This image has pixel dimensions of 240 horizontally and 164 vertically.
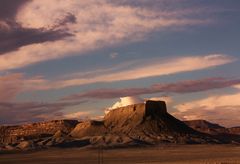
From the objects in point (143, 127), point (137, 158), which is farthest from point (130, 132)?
point (137, 158)

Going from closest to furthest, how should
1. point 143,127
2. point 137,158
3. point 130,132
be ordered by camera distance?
point 137,158
point 130,132
point 143,127

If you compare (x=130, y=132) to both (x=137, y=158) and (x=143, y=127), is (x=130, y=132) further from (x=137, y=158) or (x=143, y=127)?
(x=137, y=158)

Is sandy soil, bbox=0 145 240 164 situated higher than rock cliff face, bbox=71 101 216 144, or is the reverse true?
rock cliff face, bbox=71 101 216 144

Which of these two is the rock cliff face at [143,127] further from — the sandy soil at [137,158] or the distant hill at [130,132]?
the sandy soil at [137,158]

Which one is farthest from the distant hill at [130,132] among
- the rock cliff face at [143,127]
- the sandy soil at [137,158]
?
the sandy soil at [137,158]

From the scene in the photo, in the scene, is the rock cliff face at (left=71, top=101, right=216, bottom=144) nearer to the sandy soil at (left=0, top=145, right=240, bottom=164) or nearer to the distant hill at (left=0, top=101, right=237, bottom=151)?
the distant hill at (left=0, top=101, right=237, bottom=151)

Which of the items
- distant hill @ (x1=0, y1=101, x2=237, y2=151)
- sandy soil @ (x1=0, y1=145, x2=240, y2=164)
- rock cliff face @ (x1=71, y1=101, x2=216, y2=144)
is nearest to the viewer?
sandy soil @ (x1=0, y1=145, x2=240, y2=164)

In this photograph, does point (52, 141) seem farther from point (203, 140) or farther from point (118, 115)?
point (203, 140)

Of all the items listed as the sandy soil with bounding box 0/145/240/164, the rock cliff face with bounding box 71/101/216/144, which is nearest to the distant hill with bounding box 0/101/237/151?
the rock cliff face with bounding box 71/101/216/144

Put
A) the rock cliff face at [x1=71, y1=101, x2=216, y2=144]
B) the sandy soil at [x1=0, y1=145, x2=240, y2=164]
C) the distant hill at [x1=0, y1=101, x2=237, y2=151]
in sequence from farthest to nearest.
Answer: the rock cliff face at [x1=71, y1=101, x2=216, y2=144]
the distant hill at [x1=0, y1=101, x2=237, y2=151]
the sandy soil at [x1=0, y1=145, x2=240, y2=164]

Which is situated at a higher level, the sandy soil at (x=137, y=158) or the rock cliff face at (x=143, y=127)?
the rock cliff face at (x=143, y=127)

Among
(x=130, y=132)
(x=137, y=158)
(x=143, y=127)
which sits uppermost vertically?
(x=143, y=127)

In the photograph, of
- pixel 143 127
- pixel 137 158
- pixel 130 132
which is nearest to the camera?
pixel 137 158

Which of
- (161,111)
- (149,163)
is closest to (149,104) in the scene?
(161,111)
